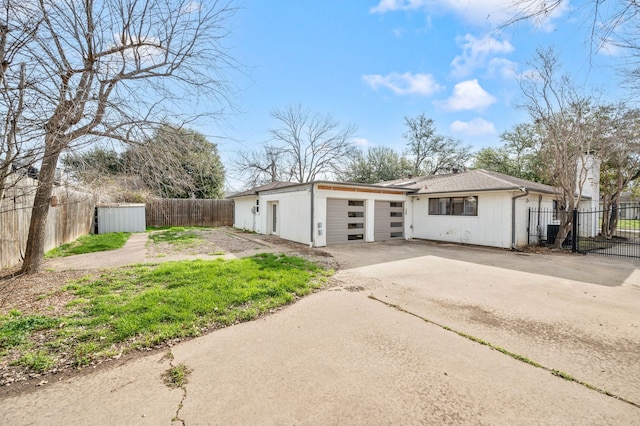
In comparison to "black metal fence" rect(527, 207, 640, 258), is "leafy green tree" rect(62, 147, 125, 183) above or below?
above

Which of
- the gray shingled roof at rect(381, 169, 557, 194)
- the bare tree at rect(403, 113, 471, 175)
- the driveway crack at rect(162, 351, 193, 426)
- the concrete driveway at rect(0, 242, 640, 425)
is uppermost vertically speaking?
the bare tree at rect(403, 113, 471, 175)

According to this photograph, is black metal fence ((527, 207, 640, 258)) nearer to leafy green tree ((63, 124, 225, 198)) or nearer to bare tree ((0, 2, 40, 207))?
leafy green tree ((63, 124, 225, 198))

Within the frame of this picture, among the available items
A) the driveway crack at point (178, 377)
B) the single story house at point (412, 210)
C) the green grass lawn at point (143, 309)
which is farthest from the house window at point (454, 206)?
the driveway crack at point (178, 377)

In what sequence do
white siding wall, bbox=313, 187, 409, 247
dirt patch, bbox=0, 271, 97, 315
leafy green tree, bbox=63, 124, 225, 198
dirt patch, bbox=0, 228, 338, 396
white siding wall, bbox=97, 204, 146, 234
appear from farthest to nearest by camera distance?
white siding wall, bbox=97, 204, 146, 234 < white siding wall, bbox=313, 187, 409, 247 < dirt patch, bbox=0, 271, 97, 315 < leafy green tree, bbox=63, 124, 225, 198 < dirt patch, bbox=0, 228, 338, 396

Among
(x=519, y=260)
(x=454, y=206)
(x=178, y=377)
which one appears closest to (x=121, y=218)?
→ (x=178, y=377)

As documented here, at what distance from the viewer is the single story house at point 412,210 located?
10.7 metres

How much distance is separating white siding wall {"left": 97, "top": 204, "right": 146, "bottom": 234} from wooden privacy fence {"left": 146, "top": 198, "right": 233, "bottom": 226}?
1739mm

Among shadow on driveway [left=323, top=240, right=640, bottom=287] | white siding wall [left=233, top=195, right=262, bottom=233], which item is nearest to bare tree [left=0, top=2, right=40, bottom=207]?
shadow on driveway [left=323, top=240, right=640, bottom=287]

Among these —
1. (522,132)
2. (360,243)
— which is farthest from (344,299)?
(522,132)

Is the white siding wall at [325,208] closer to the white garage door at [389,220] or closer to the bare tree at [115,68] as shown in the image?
the white garage door at [389,220]

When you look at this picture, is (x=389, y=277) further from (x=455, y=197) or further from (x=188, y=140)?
(x=455, y=197)

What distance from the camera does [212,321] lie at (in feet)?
12.5

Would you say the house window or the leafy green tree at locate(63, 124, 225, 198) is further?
the house window

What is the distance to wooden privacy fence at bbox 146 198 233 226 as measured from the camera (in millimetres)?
18609
